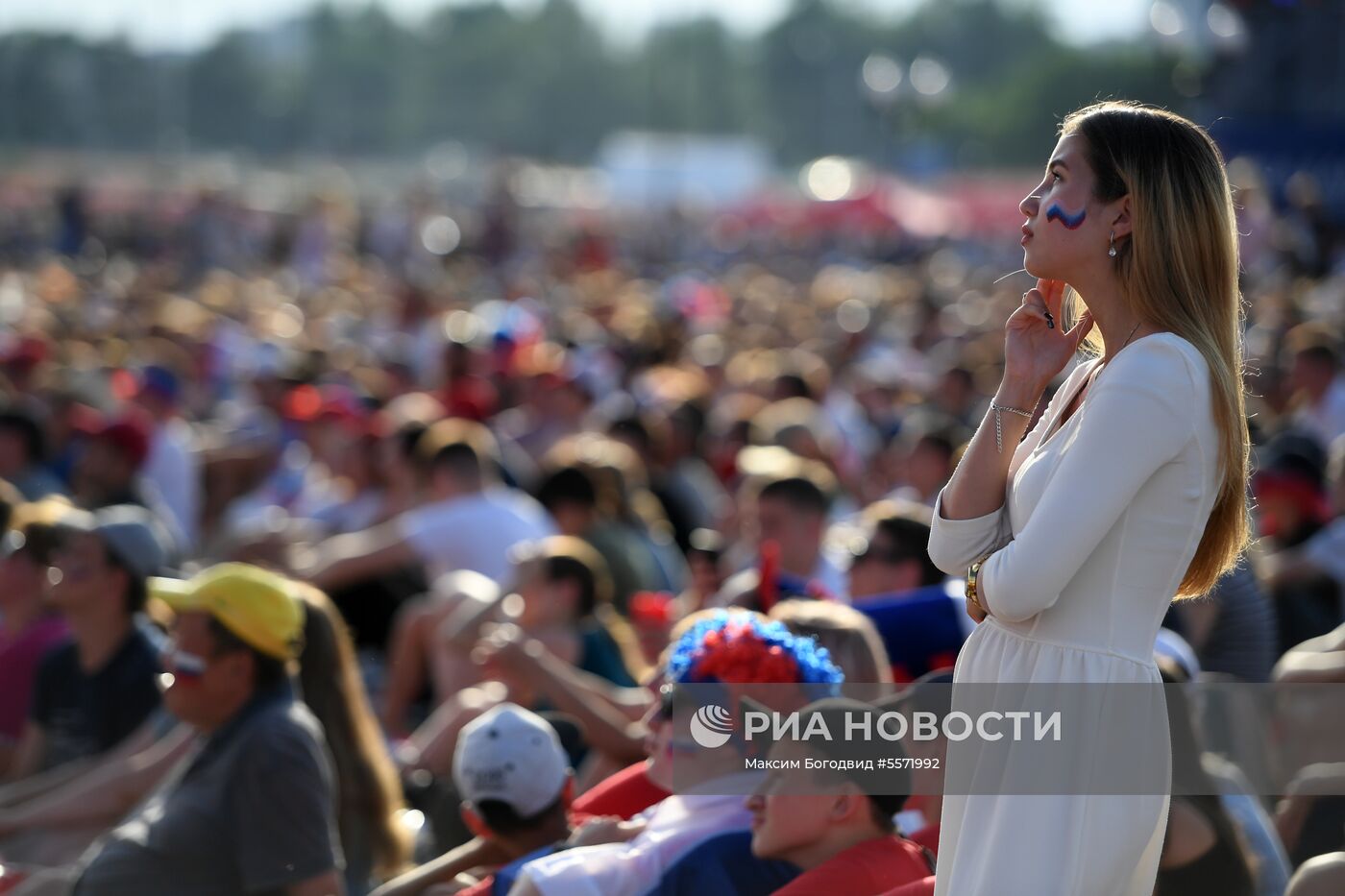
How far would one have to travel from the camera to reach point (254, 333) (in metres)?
16.4

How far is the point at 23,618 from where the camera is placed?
5828mm

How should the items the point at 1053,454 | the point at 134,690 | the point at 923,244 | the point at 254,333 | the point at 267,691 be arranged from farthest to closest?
the point at 923,244 → the point at 254,333 → the point at 134,690 → the point at 267,691 → the point at 1053,454

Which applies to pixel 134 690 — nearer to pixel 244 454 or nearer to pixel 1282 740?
pixel 1282 740

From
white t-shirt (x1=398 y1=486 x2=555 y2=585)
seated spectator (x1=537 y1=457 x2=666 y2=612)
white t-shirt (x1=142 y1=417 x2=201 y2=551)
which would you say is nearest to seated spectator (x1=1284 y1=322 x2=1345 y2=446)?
seated spectator (x1=537 y1=457 x2=666 y2=612)

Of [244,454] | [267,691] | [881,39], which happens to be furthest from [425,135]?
[267,691]

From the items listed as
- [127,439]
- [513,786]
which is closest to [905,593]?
[513,786]

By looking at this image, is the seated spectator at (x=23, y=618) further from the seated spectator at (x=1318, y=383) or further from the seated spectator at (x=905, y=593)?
the seated spectator at (x=1318, y=383)

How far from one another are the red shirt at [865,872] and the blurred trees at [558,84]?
52.8 meters

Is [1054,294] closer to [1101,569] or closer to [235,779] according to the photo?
[1101,569]

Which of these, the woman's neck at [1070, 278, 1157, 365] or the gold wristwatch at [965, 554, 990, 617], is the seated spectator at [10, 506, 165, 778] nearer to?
the gold wristwatch at [965, 554, 990, 617]

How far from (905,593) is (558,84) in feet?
328

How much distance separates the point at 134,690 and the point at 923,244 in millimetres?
32726

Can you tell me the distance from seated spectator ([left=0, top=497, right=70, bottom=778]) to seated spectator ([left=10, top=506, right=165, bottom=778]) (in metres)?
0.21

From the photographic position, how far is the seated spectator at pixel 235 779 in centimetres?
387
